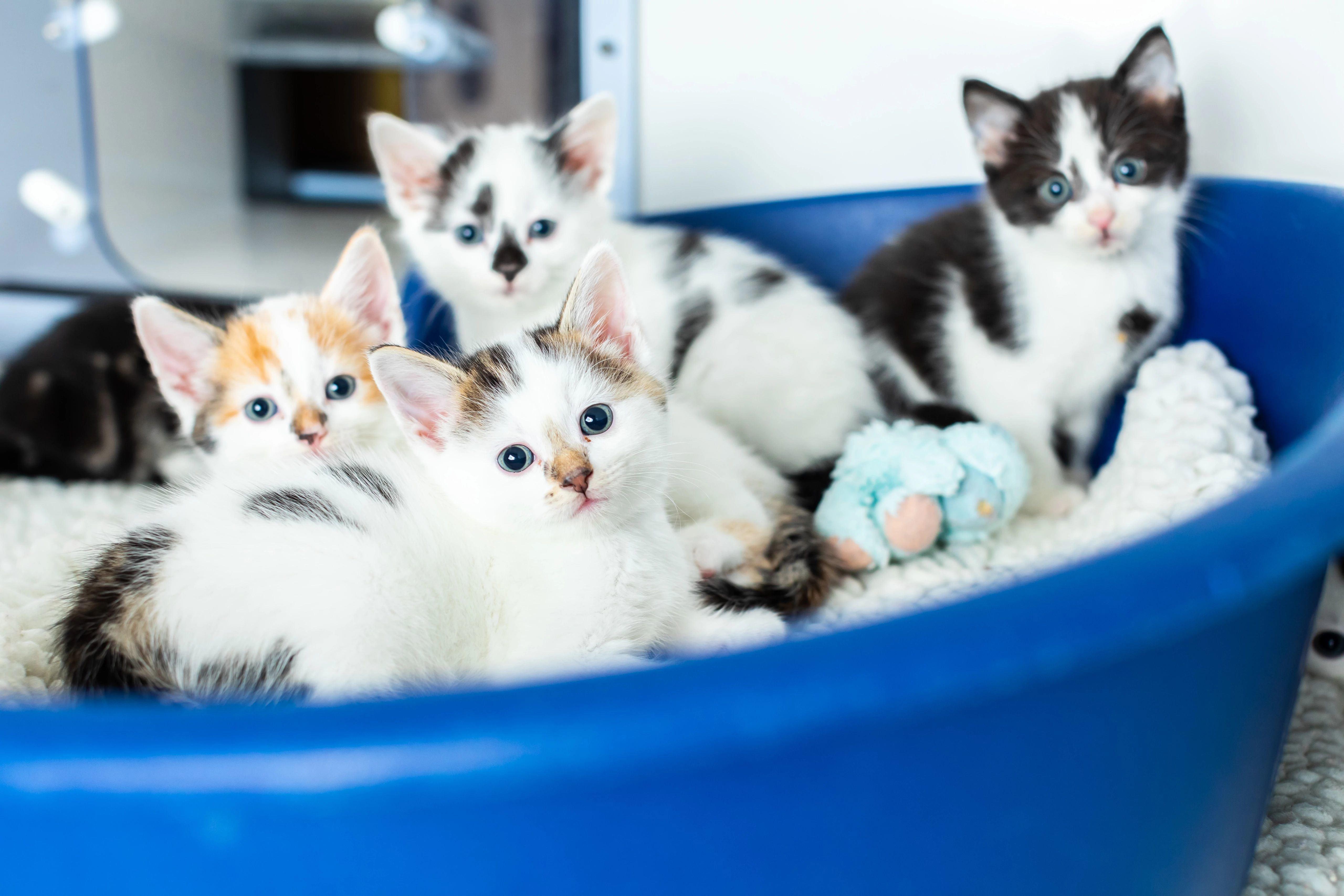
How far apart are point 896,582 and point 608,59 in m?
1.44

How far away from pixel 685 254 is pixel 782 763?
4.23 feet

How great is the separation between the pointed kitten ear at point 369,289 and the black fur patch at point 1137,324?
3.71 feet

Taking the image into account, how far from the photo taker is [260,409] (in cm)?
128

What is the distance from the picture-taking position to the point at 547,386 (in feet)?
3.23

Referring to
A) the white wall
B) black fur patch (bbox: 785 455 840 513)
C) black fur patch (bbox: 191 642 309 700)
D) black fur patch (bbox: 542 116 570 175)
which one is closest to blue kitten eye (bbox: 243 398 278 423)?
black fur patch (bbox: 191 642 309 700)

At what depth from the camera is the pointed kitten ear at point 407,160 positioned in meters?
1.61

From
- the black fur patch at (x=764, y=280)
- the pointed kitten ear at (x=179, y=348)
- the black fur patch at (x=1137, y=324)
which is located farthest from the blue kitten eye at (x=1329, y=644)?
the pointed kitten ear at (x=179, y=348)

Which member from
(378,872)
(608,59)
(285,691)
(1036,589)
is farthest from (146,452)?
(1036,589)

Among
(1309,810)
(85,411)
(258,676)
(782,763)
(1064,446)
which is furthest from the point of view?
(85,411)

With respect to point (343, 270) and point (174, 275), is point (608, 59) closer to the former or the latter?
point (343, 270)

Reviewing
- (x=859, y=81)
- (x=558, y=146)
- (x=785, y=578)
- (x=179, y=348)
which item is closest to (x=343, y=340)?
(x=179, y=348)

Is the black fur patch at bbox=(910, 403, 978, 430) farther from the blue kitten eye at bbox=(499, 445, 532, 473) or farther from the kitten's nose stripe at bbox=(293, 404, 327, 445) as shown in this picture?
the kitten's nose stripe at bbox=(293, 404, 327, 445)

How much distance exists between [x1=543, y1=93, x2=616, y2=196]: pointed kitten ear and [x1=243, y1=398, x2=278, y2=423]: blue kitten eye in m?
0.68

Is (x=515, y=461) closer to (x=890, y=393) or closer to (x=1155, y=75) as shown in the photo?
(x=890, y=393)
